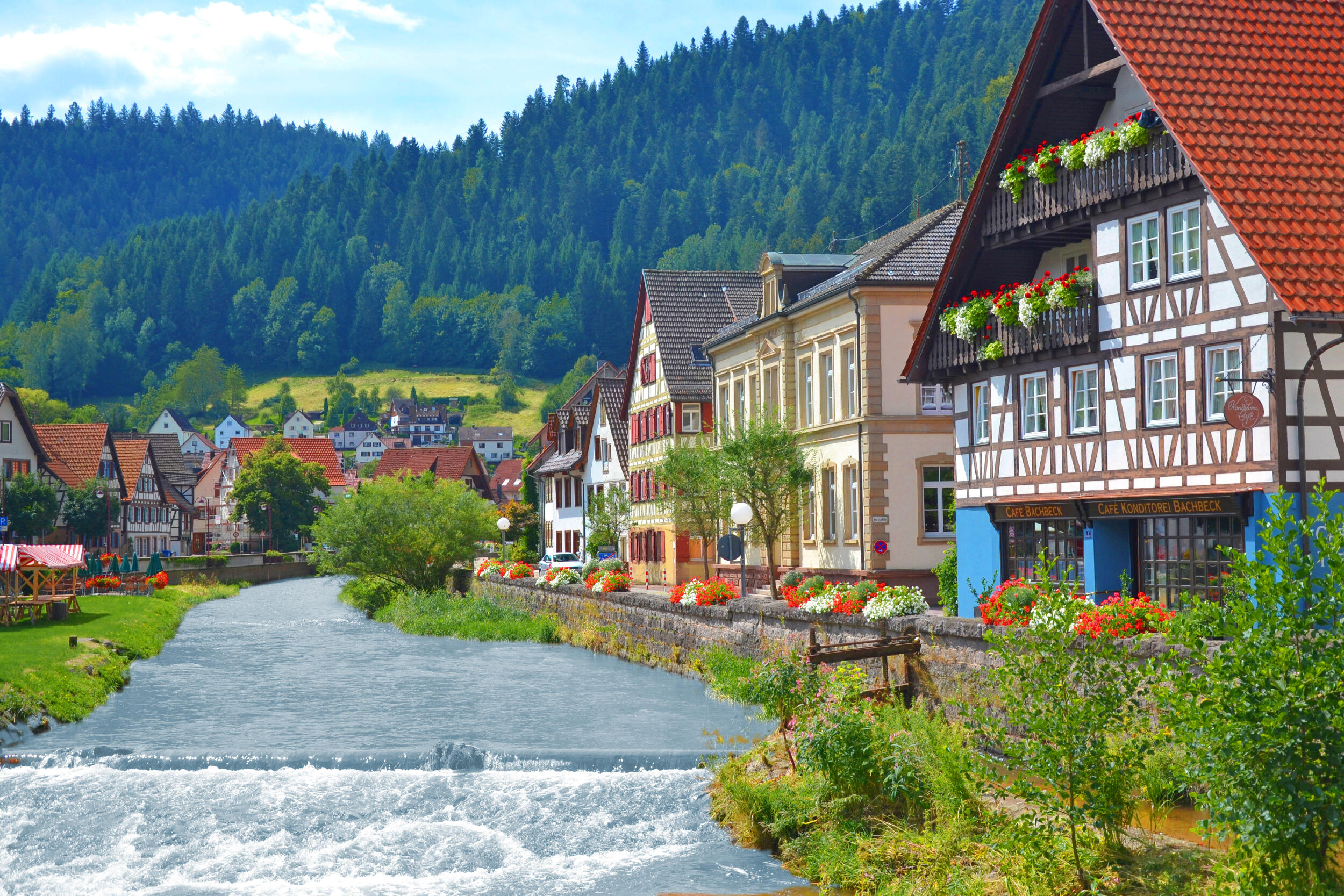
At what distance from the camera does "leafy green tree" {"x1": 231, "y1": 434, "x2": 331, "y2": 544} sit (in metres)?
111

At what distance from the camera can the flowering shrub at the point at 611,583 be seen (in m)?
41.8

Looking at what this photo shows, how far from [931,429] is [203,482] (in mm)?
122913

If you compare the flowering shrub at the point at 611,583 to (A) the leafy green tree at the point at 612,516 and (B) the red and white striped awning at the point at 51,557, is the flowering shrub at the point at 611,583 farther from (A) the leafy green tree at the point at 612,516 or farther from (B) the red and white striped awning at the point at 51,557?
(B) the red and white striped awning at the point at 51,557

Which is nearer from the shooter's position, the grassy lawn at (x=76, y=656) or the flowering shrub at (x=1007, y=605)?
the flowering shrub at (x=1007, y=605)

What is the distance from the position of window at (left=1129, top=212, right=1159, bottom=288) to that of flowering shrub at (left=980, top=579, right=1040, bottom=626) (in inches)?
212

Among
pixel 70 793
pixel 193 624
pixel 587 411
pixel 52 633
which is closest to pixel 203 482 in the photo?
pixel 587 411

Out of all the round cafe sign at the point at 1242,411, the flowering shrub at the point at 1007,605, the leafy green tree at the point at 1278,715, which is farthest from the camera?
the round cafe sign at the point at 1242,411

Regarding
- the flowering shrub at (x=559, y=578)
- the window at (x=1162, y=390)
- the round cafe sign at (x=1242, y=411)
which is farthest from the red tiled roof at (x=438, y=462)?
the round cafe sign at (x=1242, y=411)

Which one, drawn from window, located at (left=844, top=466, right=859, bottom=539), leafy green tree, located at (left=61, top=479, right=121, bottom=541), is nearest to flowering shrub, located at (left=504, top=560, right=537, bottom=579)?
window, located at (left=844, top=466, right=859, bottom=539)

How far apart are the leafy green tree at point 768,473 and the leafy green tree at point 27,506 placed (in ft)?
158

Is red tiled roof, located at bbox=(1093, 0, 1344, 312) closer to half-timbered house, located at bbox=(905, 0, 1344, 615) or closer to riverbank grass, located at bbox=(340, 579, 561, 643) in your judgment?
half-timbered house, located at bbox=(905, 0, 1344, 615)

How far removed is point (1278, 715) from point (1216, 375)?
42.9ft

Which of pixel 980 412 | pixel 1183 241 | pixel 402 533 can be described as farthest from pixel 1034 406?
pixel 402 533

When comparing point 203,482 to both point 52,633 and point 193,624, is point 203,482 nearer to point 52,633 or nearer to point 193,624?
point 193,624
